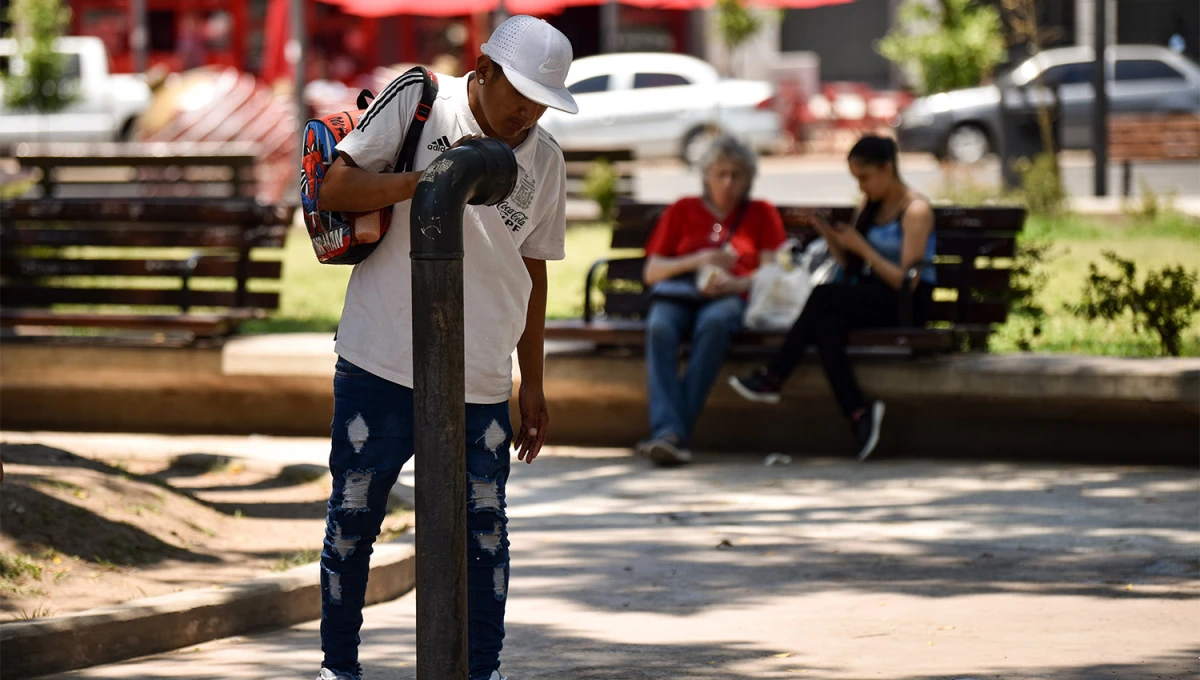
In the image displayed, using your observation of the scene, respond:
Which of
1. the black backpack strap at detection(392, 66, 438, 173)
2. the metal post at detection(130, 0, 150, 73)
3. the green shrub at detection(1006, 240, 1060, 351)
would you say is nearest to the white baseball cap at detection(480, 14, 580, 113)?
the black backpack strap at detection(392, 66, 438, 173)

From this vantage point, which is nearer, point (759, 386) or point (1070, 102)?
point (759, 386)

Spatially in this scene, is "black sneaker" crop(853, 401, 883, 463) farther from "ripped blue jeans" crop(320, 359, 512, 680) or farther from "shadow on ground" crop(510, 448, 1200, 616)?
"ripped blue jeans" crop(320, 359, 512, 680)

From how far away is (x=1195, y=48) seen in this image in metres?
33.2

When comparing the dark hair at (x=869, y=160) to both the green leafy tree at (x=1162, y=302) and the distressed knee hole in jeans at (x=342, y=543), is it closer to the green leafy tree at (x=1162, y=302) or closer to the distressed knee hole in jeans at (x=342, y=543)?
the green leafy tree at (x=1162, y=302)

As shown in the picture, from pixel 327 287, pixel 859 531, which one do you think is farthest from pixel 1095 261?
pixel 859 531

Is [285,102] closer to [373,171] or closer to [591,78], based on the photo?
[591,78]

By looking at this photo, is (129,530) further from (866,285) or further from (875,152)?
(875,152)

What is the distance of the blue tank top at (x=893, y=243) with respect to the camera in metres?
7.66

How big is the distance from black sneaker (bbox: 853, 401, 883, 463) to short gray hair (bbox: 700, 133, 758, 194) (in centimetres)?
126

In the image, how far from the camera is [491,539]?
386cm

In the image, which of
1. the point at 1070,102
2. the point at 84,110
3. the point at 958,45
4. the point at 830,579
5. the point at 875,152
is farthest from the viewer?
the point at 84,110

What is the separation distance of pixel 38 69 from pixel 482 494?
24034 mm

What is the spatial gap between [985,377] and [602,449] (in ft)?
6.01

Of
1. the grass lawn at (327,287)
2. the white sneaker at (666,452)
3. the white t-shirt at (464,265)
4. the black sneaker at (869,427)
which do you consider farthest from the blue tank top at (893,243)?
the white t-shirt at (464,265)
